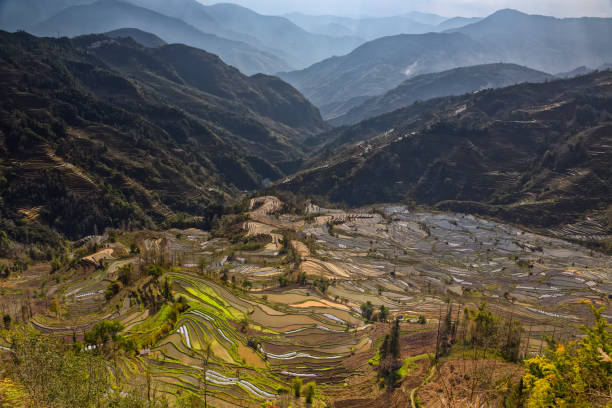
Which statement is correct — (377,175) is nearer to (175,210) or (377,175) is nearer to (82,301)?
(175,210)

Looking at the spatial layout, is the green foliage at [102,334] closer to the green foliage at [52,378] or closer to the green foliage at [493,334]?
the green foliage at [52,378]

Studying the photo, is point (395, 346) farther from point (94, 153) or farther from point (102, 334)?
point (94, 153)

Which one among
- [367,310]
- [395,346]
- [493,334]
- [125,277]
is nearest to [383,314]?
[367,310]

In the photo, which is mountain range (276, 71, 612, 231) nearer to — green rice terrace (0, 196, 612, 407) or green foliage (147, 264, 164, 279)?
green rice terrace (0, 196, 612, 407)

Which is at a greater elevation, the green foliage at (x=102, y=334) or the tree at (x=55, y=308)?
the green foliage at (x=102, y=334)

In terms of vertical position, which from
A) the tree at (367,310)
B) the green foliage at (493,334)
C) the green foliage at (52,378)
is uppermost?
the green foliage at (52,378)

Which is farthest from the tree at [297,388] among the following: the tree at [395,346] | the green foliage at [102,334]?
the green foliage at [102,334]
